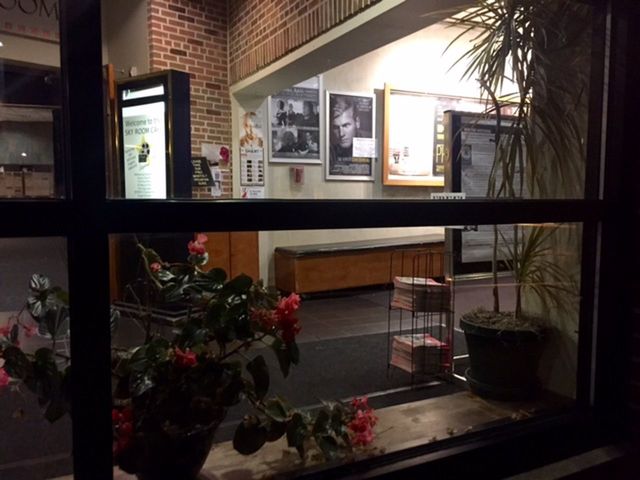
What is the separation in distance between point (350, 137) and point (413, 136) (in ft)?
2.76

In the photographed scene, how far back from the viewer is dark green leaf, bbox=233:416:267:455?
55.4 inches

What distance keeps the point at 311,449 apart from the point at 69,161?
43.5 inches

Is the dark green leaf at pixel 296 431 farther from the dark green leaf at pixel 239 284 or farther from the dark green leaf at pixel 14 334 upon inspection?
the dark green leaf at pixel 14 334

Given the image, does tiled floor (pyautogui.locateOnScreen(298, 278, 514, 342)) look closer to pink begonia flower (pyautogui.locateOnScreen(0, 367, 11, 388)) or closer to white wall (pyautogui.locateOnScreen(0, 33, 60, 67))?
white wall (pyautogui.locateOnScreen(0, 33, 60, 67))

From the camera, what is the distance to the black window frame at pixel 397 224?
104 cm

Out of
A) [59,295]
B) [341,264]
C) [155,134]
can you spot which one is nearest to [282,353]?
[59,295]

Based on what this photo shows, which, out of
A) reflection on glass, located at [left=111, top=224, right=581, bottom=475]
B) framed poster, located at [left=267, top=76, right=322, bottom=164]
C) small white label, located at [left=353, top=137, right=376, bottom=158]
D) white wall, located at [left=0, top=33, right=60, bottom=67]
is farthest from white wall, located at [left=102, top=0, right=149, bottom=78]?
small white label, located at [left=353, top=137, right=376, bottom=158]

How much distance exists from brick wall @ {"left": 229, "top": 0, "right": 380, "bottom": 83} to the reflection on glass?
187 cm

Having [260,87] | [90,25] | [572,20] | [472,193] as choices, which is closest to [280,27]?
[260,87]

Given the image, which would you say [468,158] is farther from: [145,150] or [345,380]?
[145,150]

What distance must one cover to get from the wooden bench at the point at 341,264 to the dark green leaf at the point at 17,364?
3.99 metres

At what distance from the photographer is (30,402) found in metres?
2.41

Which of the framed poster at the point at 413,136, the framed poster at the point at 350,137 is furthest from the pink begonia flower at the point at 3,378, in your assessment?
the framed poster at the point at 413,136

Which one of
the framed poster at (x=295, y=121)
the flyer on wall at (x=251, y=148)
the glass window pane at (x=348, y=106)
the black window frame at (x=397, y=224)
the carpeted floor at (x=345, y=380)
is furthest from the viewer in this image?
the framed poster at (x=295, y=121)
